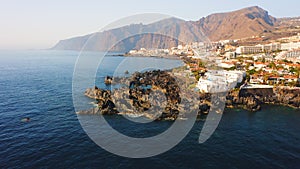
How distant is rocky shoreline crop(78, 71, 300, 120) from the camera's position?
79.7ft

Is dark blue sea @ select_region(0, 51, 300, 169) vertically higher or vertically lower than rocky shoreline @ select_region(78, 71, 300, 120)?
lower

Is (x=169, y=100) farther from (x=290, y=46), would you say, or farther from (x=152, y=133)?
(x=290, y=46)

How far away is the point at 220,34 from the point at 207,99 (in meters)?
174

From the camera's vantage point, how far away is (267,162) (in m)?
14.8

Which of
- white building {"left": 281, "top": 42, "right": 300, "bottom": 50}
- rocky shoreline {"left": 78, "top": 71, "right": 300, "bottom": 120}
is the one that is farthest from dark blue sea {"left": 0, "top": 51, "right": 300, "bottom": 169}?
white building {"left": 281, "top": 42, "right": 300, "bottom": 50}

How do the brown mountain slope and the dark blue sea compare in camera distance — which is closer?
the dark blue sea

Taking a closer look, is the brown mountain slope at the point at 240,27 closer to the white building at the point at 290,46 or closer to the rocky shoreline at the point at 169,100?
the white building at the point at 290,46

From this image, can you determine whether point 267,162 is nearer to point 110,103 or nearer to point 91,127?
point 91,127

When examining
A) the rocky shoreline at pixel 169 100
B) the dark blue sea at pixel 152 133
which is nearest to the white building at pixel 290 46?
the rocky shoreline at pixel 169 100

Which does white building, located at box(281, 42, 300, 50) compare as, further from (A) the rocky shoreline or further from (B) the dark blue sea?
(B) the dark blue sea

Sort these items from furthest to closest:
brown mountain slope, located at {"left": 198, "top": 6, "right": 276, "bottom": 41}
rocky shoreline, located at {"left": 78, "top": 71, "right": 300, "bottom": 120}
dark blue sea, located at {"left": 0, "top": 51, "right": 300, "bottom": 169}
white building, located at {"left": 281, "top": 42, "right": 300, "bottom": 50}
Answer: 1. brown mountain slope, located at {"left": 198, "top": 6, "right": 276, "bottom": 41}
2. white building, located at {"left": 281, "top": 42, "right": 300, "bottom": 50}
3. rocky shoreline, located at {"left": 78, "top": 71, "right": 300, "bottom": 120}
4. dark blue sea, located at {"left": 0, "top": 51, "right": 300, "bottom": 169}

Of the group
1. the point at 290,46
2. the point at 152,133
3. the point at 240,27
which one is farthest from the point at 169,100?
the point at 240,27

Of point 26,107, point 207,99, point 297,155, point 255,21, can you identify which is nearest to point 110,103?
point 26,107

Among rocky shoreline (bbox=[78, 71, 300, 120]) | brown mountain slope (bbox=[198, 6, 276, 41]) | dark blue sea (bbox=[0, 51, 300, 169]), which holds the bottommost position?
dark blue sea (bbox=[0, 51, 300, 169])
